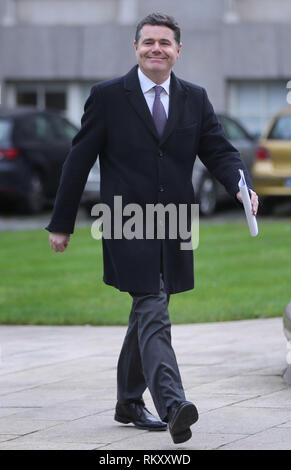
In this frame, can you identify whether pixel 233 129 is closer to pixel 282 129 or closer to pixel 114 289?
pixel 282 129

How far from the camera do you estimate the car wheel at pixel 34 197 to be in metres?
18.4

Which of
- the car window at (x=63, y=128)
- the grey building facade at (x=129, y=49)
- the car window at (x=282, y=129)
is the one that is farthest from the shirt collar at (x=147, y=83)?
the grey building facade at (x=129, y=49)

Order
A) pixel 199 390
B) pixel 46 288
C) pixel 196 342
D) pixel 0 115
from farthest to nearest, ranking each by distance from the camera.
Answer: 1. pixel 0 115
2. pixel 46 288
3. pixel 196 342
4. pixel 199 390

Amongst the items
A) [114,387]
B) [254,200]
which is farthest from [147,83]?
[114,387]

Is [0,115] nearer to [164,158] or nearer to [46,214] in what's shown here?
[46,214]

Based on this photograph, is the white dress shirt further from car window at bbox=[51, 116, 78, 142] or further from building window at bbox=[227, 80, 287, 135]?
building window at bbox=[227, 80, 287, 135]

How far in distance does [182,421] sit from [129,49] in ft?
69.4

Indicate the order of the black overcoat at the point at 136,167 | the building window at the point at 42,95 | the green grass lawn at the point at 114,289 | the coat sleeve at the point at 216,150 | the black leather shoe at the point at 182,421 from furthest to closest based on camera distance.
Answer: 1. the building window at the point at 42,95
2. the green grass lawn at the point at 114,289
3. the coat sleeve at the point at 216,150
4. the black overcoat at the point at 136,167
5. the black leather shoe at the point at 182,421

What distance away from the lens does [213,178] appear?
1850 centimetres

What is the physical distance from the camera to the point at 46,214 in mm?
19266

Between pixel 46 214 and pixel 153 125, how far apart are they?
541 inches

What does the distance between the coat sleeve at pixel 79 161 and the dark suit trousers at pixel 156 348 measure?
493 mm

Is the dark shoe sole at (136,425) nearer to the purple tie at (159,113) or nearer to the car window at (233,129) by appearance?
Result: the purple tie at (159,113)

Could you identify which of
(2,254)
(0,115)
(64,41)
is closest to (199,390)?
(2,254)
